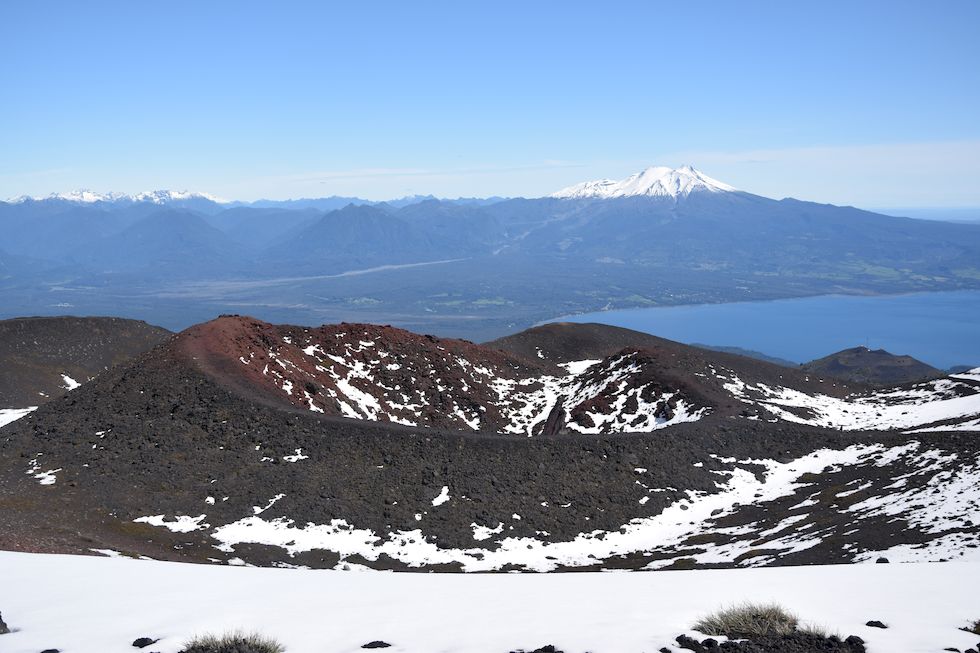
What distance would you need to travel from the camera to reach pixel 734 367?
72.1 meters

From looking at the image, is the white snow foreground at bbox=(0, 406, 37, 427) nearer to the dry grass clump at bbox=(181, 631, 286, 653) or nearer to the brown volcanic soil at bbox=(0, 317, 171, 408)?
the brown volcanic soil at bbox=(0, 317, 171, 408)

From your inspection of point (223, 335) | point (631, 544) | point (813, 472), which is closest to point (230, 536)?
point (631, 544)

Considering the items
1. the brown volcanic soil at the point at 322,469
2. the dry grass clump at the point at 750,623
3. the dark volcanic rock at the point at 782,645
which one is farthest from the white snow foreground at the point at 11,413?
the dark volcanic rock at the point at 782,645

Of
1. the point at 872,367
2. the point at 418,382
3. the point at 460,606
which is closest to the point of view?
the point at 460,606

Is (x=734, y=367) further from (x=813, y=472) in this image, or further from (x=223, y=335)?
(x=223, y=335)

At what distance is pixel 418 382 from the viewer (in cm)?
5725

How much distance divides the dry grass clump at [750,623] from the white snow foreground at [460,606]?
1.22 ft

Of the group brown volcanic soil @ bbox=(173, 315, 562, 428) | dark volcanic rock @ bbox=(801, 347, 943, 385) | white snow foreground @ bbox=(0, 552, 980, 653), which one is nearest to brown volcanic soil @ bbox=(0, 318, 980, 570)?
brown volcanic soil @ bbox=(173, 315, 562, 428)

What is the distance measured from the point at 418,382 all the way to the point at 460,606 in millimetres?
46101

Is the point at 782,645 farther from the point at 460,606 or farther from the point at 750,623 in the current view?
the point at 460,606

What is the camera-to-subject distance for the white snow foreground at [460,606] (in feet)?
31.6

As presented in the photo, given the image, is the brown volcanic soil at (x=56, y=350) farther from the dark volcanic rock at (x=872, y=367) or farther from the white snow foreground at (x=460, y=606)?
the dark volcanic rock at (x=872, y=367)

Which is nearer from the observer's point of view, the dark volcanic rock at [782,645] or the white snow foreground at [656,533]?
the dark volcanic rock at [782,645]

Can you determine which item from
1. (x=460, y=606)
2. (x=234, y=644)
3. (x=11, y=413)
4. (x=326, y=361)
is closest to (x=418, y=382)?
(x=326, y=361)
